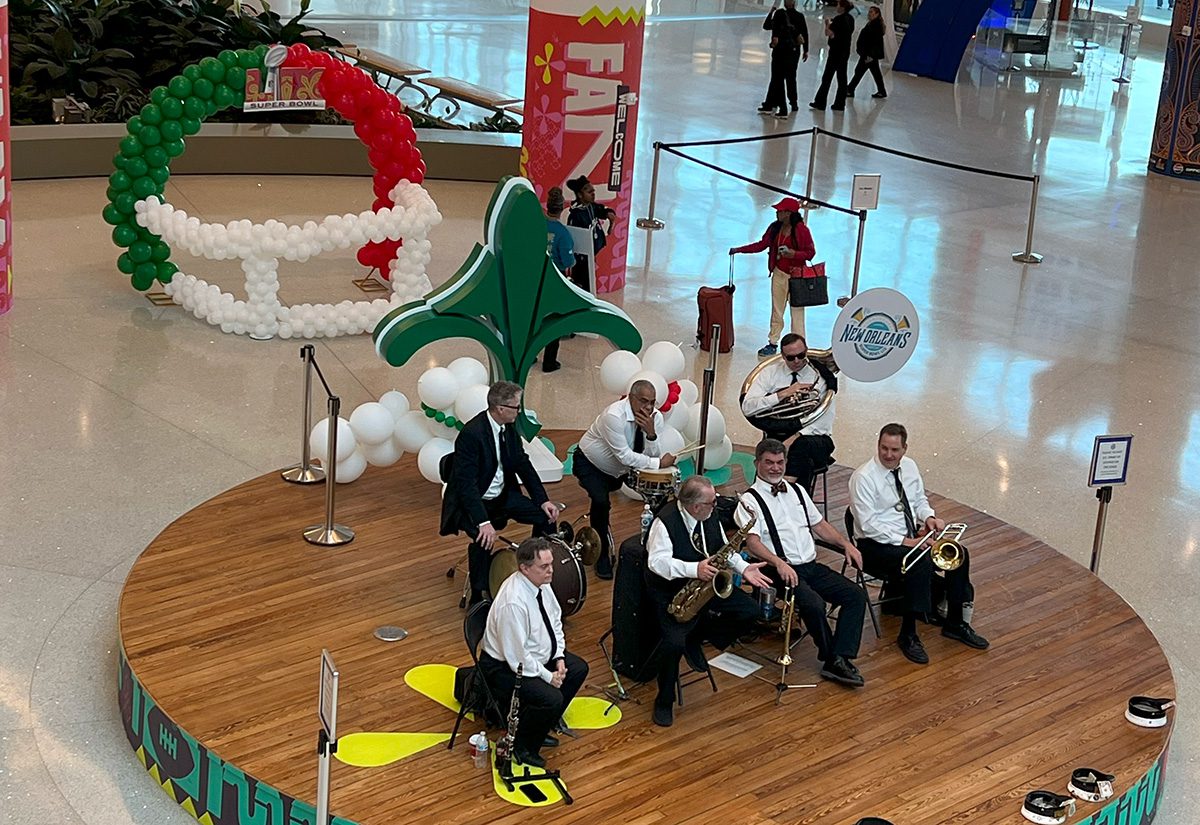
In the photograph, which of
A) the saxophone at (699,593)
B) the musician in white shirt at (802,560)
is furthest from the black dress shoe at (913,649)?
the saxophone at (699,593)

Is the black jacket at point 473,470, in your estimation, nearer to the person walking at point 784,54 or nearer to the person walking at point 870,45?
the person walking at point 784,54

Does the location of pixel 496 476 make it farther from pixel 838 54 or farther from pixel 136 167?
pixel 838 54

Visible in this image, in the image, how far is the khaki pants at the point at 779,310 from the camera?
40.6ft

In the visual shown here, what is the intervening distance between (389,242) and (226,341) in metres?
2.12

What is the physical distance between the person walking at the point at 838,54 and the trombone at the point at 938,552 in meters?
15.4

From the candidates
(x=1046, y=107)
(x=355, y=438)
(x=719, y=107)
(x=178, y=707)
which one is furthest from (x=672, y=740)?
(x=1046, y=107)

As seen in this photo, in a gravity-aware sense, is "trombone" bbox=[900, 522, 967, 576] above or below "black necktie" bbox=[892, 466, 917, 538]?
below

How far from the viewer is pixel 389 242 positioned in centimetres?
1389

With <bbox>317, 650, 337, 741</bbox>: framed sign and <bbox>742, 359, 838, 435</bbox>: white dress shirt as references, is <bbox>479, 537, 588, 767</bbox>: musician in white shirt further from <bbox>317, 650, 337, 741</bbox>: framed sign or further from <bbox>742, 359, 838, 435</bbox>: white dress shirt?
<bbox>742, 359, 838, 435</bbox>: white dress shirt

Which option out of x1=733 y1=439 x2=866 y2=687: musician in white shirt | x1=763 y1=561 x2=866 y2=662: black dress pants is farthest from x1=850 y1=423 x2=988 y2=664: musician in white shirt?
x1=763 y1=561 x2=866 y2=662: black dress pants

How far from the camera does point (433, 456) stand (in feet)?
30.2

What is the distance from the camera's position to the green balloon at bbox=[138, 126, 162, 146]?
1248 cm

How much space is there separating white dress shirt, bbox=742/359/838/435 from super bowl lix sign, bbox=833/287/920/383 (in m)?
0.33

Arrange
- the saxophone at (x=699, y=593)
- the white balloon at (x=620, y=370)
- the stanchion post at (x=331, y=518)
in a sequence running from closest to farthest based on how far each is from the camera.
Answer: the saxophone at (x=699, y=593) → the stanchion post at (x=331, y=518) → the white balloon at (x=620, y=370)
